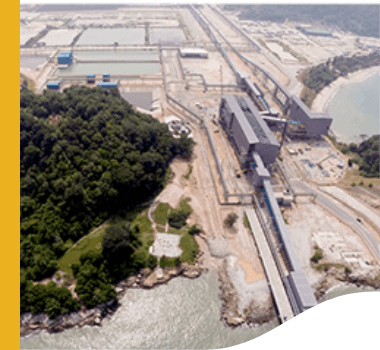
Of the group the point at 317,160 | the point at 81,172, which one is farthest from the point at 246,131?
the point at 81,172

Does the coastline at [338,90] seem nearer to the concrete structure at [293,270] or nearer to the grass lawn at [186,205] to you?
the concrete structure at [293,270]

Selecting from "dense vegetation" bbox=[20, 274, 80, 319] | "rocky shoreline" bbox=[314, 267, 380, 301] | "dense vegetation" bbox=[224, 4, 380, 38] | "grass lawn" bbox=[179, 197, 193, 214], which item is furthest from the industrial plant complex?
"dense vegetation" bbox=[20, 274, 80, 319]

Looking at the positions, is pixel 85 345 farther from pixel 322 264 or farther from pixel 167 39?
pixel 167 39

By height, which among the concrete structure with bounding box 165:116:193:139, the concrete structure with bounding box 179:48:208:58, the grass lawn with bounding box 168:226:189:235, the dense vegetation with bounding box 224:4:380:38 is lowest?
the grass lawn with bounding box 168:226:189:235

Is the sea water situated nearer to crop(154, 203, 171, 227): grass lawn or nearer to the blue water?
crop(154, 203, 171, 227): grass lawn

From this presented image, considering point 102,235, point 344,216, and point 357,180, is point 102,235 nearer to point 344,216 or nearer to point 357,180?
point 344,216

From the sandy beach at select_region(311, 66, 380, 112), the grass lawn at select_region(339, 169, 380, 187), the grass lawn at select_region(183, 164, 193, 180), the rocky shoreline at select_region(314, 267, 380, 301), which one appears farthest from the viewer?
the sandy beach at select_region(311, 66, 380, 112)
